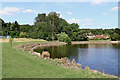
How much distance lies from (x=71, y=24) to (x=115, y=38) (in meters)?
32.8

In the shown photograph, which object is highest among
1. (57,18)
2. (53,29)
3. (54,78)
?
(57,18)

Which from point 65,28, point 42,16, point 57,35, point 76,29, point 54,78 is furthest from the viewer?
point 42,16

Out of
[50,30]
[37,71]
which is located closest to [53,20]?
[50,30]

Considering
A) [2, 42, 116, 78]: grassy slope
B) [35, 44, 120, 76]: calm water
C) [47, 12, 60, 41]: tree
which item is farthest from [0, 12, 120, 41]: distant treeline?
[2, 42, 116, 78]: grassy slope

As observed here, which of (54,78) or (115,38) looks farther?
(115,38)

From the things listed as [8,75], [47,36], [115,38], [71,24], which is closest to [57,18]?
[47,36]

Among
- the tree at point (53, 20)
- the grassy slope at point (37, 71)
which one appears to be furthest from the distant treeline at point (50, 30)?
the grassy slope at point (37, 71)

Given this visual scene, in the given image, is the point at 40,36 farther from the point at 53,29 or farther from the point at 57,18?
the point at 57,18

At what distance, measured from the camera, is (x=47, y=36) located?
8662 centimetres

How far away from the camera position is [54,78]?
11.3 metres

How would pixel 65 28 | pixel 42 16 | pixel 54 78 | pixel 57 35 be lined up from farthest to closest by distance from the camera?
pixel 42 16, pixel 65 28, pixel 57 35, pixel 54 78

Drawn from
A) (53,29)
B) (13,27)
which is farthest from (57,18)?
(13,27)

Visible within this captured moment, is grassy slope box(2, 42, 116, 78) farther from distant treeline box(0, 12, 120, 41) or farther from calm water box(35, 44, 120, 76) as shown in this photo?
distant treeline box(0, 12, 120, 41)

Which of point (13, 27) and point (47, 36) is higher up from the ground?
point (13, 27)
